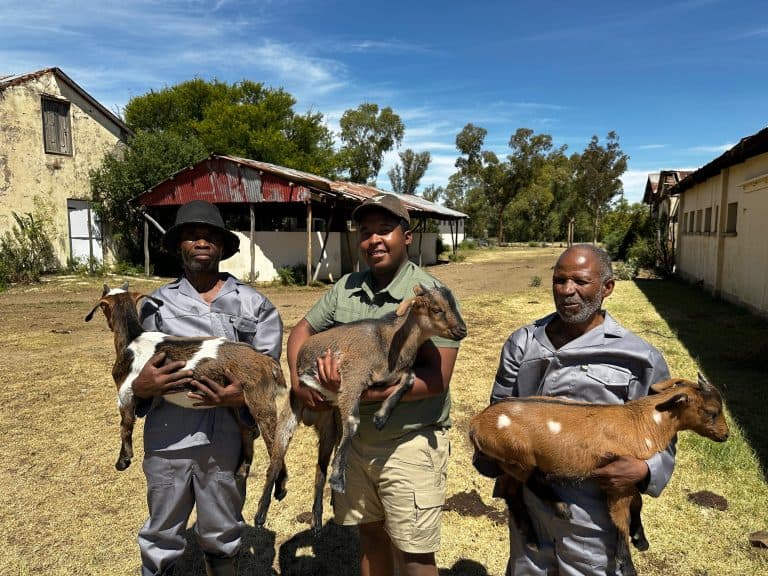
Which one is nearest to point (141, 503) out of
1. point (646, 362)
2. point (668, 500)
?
point (646, 362)

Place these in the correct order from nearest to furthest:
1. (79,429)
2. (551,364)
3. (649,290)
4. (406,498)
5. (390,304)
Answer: (551,364) → (406,498) → (390,304) → (79,429) → (649,290)

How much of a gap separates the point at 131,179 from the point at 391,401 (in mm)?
21839

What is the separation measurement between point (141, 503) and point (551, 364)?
12.5 feet

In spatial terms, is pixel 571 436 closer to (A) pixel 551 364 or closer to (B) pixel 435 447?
(A) pixel 551 364

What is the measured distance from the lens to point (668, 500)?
445 cm

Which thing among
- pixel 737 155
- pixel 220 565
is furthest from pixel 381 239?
pixel 737 155

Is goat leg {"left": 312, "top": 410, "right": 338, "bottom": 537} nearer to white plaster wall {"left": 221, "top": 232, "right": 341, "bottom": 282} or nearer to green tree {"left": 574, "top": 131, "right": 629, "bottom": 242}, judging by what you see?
white plaster wall {"left": 221, "top": 232, "right": 341, "bottom": 282}

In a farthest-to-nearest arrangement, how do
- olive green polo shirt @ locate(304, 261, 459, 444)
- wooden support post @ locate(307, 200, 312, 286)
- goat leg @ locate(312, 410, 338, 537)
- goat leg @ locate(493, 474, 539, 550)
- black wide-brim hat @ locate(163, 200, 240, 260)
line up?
1. wooden support post @ locate(307, 200, 312, 286)
2. goat leg @ locate(312, 410, 338, 537)
3. black wide-brim hat @ locate(163, 200, 240, 260)
4. olive green polo shirt @ locate(304, 261, 459, 444)
5. goat leg @ locate(493, 474, 539, 550)

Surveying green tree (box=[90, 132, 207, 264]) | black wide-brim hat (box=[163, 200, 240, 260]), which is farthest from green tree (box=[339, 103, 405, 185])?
black wide-brim hat (box=[163, 200, 240, 260])

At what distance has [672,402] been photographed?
2164mm

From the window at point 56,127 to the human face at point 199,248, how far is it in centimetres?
2041

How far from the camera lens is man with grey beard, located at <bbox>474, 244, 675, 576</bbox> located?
88.5 inches

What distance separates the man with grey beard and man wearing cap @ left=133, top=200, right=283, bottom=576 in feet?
4.79

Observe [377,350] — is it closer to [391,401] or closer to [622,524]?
[391,401]
